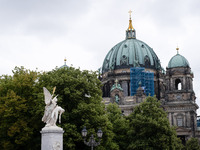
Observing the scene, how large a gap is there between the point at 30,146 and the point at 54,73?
869cm

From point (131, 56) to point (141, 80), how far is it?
25.5ft

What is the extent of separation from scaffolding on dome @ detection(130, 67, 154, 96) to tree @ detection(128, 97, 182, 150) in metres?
40.9

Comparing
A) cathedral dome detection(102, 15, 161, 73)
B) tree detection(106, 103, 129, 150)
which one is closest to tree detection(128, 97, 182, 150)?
tree detection(106, 103, 129, 150)

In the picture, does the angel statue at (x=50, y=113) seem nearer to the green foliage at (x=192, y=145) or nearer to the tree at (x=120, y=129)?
the tree at (x=120, y=129)

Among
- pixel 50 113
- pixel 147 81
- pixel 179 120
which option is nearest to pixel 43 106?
pixel 50 113

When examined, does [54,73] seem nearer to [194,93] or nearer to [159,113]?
[159,113]

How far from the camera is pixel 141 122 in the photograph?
52812mm

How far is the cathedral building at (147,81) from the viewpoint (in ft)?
289

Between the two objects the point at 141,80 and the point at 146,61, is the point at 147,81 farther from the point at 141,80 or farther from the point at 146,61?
the point at 146,61

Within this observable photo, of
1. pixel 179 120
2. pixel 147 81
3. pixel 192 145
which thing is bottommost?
pixel 192 145

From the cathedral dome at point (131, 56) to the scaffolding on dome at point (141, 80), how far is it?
2097mm

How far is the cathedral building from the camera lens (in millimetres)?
88062

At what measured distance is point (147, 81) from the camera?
9725cm

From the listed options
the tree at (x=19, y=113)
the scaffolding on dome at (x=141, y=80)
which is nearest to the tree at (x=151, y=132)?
the tree at (x=19, y=113)
